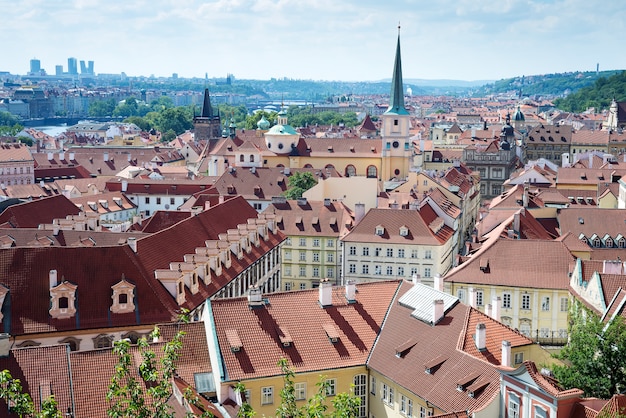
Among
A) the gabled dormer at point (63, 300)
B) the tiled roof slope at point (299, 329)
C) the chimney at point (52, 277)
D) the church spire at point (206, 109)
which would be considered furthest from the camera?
the church spire at point (206, 109)

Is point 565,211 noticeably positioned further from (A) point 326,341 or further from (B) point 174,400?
(B) point 174,400

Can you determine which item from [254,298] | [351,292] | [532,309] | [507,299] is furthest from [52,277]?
[532,309]

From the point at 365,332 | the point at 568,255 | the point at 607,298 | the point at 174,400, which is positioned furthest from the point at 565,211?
the point at 174,400

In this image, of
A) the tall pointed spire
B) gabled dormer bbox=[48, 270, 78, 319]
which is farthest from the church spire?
gabled dormer bbox=[48, 270, 78, 319]

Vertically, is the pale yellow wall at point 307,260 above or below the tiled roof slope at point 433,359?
below

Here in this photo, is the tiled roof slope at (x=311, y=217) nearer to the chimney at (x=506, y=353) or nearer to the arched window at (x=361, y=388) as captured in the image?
the arched window at (x=361, y=388)

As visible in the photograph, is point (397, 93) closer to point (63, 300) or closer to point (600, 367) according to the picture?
point (63, 300)

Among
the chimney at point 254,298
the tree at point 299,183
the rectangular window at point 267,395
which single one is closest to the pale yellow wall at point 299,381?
the rectangular window at point 267,395
